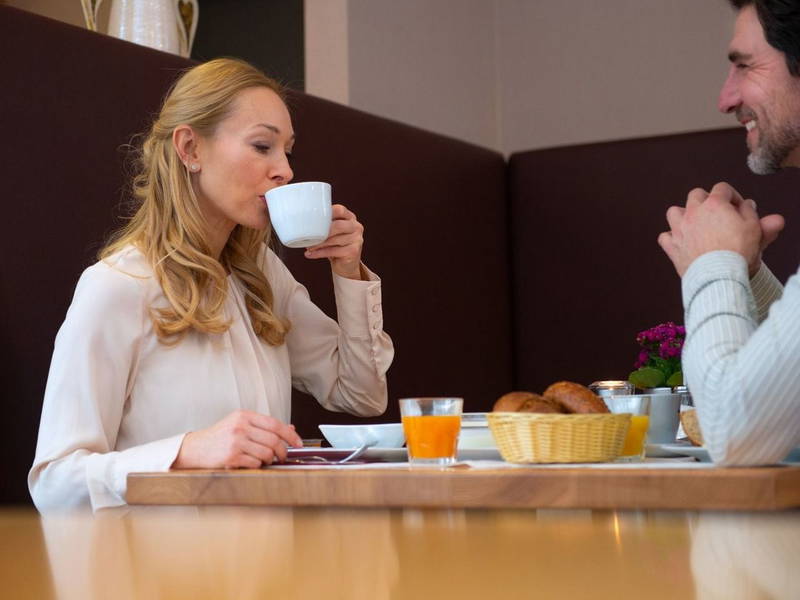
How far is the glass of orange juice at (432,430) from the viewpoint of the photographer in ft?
3.10

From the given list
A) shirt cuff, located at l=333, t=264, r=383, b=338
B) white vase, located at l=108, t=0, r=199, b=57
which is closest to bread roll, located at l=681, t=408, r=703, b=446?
shirt cuff, located at l=333, t=264, r=383, b=338

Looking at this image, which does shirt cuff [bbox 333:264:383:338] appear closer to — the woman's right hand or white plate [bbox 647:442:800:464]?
the woman's right hand

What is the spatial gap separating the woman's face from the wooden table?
0.88 m

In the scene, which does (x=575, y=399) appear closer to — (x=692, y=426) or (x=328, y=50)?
(x=692, y=426)

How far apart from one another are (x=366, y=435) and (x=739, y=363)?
383mm

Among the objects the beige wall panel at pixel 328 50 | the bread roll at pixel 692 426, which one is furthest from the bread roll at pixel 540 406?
the beige wall panel at pixel 328 50

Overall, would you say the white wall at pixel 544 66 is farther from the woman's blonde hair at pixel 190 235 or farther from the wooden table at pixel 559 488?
the wooden table at pixel 559 488

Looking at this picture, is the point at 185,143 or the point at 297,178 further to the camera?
the point at 297,178

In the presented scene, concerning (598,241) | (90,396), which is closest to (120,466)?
(90,396)

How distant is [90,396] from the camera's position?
1.39 meters

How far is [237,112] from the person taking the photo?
168 centimetres

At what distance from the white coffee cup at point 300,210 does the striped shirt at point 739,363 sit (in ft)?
Result: 1.75

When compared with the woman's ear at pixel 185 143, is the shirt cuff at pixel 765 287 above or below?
below

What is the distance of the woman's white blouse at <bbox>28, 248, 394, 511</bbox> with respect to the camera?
1320 mm
